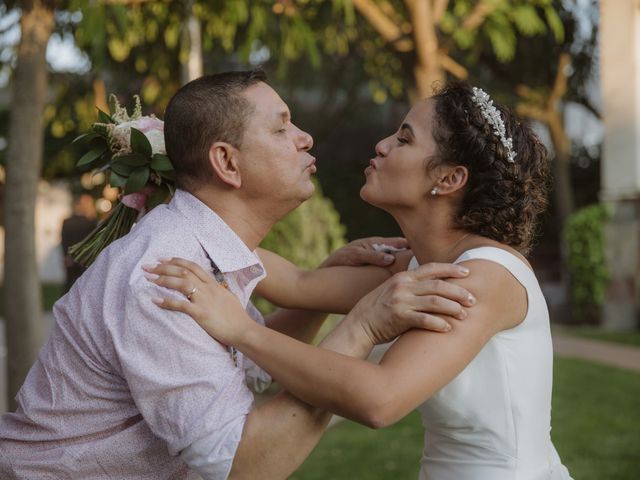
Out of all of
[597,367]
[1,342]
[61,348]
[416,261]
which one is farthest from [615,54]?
[61,348]

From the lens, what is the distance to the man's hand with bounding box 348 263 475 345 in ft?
7.16

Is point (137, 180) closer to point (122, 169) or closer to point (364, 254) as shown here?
point (122, 169)

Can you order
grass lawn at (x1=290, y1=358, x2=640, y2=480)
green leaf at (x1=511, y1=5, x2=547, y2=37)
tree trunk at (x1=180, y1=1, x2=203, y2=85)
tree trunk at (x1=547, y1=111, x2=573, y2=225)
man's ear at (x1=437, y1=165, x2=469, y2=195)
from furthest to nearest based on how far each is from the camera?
1. tree trunk at (x1=547, y1=111, x2=573, y2=225)
2. green leaf at (x1=511, y1=5, x2=547, y2=37)
3. tree trunk at (x1=180, y1=1, x2=203, y2=85)
4. grass lawn at (x1=290, y1=358, x2=640, y2=480)
5. man's ear at (x1=437, y1=165, x2=469, y2=195)

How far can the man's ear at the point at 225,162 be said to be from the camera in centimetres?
241

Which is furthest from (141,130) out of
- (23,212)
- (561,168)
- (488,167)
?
(561,168)

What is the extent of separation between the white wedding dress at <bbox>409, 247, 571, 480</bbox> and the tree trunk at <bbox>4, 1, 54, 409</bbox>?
9.56 feet

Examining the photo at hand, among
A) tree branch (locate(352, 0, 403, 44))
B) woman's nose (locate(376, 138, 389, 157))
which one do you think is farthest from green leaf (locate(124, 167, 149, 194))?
tree branch (locate(352, 0, 403, 44))

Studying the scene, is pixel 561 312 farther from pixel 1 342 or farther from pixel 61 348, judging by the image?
pixel 61 348

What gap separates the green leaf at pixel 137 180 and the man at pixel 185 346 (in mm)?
183

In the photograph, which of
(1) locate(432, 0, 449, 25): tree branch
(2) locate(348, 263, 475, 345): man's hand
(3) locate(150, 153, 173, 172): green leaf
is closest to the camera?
(2) locate(348, 263, 475, 345): man's hand

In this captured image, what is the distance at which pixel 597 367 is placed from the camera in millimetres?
8531

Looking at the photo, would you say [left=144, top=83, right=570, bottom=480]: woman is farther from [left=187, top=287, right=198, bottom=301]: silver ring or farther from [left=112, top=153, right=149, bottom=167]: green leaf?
[left=112, top=153, right=149, bottom=167]: green leaf

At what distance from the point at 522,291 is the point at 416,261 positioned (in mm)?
480

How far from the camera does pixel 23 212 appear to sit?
4820 mm
